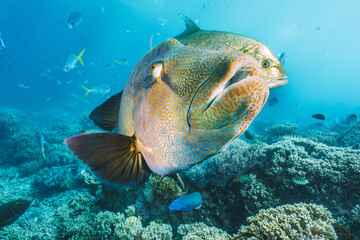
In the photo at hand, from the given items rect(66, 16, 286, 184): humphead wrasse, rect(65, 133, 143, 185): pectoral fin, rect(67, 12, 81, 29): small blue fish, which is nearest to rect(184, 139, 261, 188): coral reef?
rect(65, 133, 143, 185): pectoral fin

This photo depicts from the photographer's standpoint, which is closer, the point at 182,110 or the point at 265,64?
the point at 182,110

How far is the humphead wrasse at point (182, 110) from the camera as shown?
589 mm

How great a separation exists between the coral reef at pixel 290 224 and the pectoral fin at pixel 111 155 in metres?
2.30

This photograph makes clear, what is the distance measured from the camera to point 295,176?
3381mm

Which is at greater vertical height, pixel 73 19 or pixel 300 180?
pixel 73 19

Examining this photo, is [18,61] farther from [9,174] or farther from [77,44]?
[9,174]

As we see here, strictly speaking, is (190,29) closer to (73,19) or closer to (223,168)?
(223,168)

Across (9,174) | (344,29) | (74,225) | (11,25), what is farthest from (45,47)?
(344,29)

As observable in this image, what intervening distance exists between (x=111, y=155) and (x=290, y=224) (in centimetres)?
281

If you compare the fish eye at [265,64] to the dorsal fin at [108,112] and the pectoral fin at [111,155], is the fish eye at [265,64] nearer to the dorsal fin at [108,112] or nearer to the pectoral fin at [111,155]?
the pectoral fin at [111,155]

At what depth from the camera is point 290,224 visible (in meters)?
2.43

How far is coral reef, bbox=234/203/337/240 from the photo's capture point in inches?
91.2

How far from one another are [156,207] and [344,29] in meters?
158

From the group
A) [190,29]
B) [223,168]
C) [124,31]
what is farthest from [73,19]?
[124,31]
